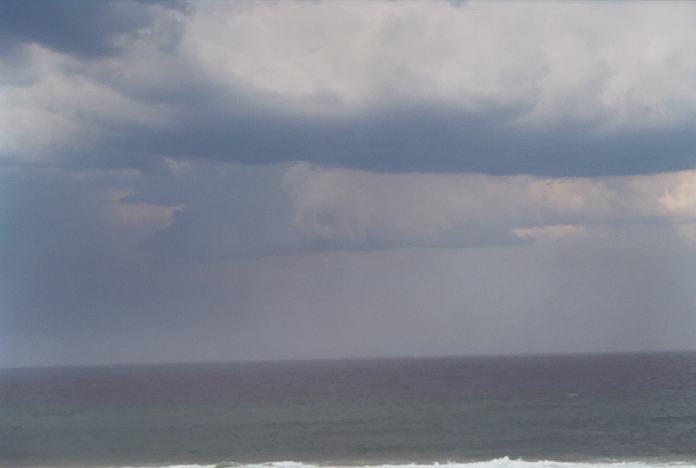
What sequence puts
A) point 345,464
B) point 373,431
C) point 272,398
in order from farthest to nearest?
point 272,398, point 373,431, point 345,464

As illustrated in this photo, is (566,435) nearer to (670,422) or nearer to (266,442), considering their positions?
(670,422)

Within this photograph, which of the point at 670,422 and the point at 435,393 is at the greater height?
the point at 435,393

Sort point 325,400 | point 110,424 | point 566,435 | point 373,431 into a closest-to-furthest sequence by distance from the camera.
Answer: point 566,435 → point 373,431 → point 110,424 → point 325,400

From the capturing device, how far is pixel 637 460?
4122 centimetres

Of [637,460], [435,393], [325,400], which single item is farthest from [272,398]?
[637,460]

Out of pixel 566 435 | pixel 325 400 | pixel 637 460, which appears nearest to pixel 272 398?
pixel 325 400

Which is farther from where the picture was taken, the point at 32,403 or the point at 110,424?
the point at 32,403

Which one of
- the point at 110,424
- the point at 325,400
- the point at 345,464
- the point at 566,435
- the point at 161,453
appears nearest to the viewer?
the point at 345,464

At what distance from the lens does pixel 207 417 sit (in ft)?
225

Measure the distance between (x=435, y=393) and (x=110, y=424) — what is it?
40.4m

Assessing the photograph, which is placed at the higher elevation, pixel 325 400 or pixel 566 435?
pixel 325 400

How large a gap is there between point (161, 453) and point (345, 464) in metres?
13.8

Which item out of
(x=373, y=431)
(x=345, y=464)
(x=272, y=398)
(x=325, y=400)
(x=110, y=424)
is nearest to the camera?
(x=345, y=464)

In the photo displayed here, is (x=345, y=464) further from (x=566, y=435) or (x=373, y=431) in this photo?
(x=566, y=435)
